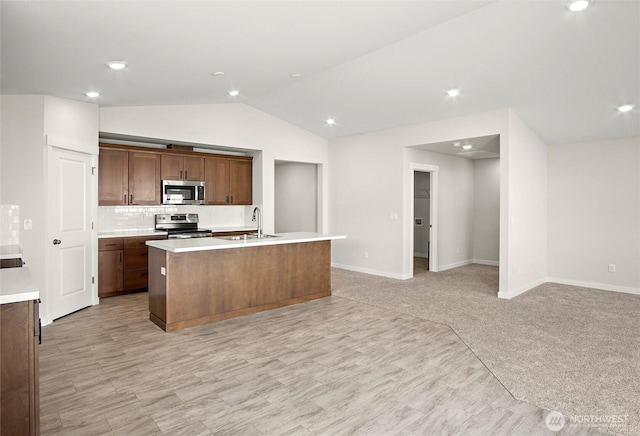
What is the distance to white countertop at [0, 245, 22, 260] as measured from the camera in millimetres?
3252

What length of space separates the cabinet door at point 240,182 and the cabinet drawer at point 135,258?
5.94 feet

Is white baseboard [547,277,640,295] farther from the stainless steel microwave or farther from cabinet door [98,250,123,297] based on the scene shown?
cabinet door [98,250,123,297]

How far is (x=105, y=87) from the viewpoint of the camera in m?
4.31

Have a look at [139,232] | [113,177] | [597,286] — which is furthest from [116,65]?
[597,286]

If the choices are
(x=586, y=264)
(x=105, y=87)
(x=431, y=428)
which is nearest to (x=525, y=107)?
(x=586, y=264)

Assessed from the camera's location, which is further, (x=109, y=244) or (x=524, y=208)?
(x=524, y=208)

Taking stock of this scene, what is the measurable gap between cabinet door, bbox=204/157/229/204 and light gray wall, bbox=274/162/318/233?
6.71ft

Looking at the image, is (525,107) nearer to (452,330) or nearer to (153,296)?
(452,330)

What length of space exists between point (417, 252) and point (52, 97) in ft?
26.4

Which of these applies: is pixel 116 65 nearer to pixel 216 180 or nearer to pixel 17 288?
pixel 17 288

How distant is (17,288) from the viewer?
187cm

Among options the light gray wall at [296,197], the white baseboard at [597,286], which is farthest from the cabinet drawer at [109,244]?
the white baseboard at [597,286]

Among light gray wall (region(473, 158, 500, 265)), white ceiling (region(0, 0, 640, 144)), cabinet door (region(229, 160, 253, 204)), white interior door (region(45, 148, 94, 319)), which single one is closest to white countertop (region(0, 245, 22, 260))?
white interior door (region(45, 148, 94, 319))

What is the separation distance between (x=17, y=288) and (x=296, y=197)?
7.22 m
